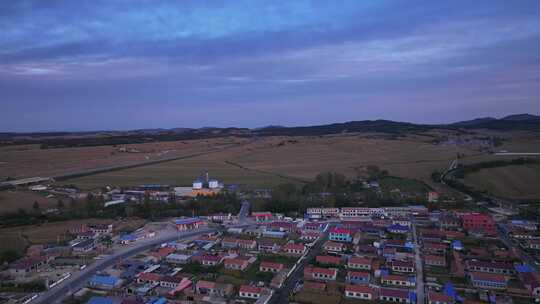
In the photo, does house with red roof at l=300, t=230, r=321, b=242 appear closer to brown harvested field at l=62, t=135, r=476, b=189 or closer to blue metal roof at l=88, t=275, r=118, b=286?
blue metal roof at l=88, t=275, r=118, b=286

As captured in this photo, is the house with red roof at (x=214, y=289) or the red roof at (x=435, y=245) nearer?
the house with red roof at (x=214, y=289)

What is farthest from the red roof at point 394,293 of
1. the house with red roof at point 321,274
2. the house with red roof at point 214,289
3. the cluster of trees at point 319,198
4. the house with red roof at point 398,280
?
the cluster of trees at point 319,198

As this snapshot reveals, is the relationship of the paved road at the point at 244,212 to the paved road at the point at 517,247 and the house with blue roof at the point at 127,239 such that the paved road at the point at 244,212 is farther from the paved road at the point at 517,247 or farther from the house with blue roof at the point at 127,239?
→ the paved road at the point at 517,247

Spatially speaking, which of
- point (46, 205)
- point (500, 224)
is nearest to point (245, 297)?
point (500, 224)

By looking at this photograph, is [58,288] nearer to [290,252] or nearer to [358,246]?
[290,252]

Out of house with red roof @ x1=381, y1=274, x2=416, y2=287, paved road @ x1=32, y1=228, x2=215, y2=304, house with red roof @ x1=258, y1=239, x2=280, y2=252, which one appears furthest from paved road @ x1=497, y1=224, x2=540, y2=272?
paved road @ x1=32, y1=228, x2=215, y2=304

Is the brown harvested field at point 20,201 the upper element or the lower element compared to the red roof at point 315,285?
upper
